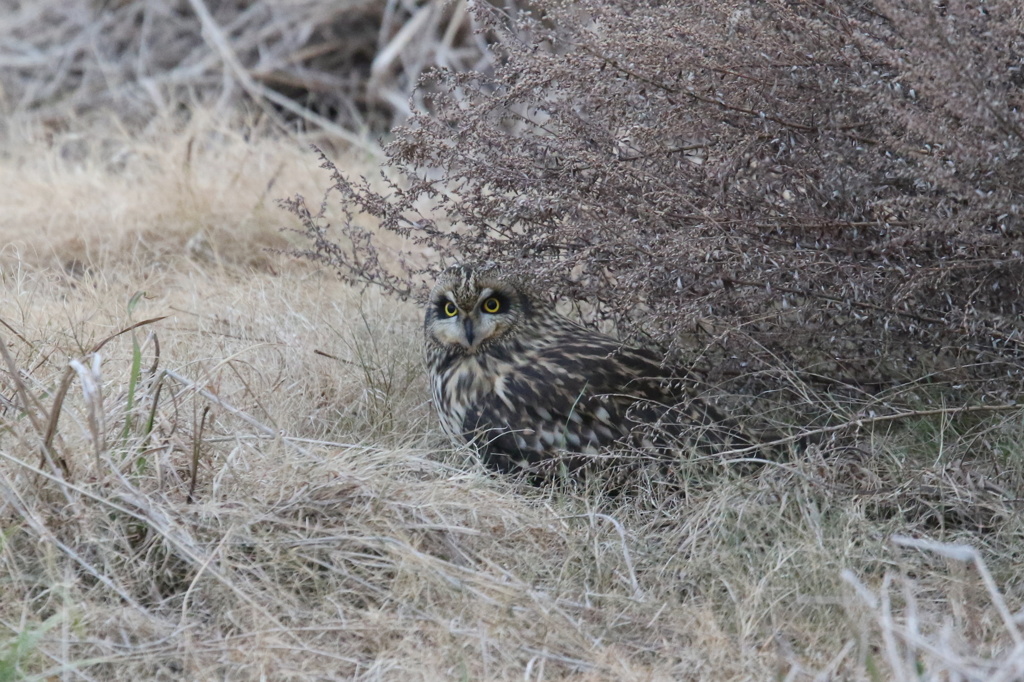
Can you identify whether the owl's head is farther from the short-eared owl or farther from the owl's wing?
the owl's wing

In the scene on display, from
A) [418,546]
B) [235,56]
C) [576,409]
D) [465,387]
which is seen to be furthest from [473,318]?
[235,56]

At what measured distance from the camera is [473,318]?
3.23 m

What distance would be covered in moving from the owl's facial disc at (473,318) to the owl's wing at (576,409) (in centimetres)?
13

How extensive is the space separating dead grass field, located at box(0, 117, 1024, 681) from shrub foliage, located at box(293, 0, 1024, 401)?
322 mm

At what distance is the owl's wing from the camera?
304cm

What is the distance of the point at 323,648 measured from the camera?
7.68ft

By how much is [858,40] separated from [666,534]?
116 cm

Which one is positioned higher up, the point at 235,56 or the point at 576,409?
the point at 576,409

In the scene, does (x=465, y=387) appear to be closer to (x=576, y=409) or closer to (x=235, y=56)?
(x=576, y=409)

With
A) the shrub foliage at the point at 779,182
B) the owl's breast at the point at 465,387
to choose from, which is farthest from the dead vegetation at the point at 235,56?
the shrub foliage at the point at 779,182

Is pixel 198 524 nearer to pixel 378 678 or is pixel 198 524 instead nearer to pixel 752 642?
pixel 378 678

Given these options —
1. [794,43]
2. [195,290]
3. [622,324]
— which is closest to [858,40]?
[794,43]

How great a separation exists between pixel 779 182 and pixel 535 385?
80cm

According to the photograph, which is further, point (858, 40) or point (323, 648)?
point (858, 40)
